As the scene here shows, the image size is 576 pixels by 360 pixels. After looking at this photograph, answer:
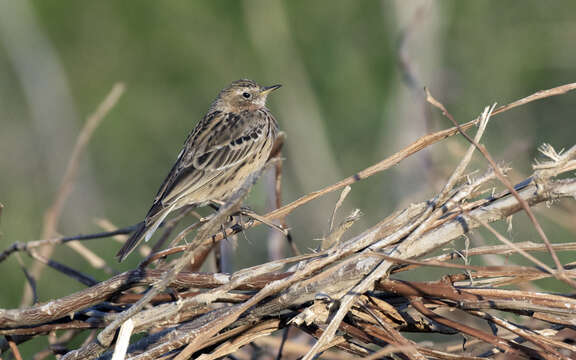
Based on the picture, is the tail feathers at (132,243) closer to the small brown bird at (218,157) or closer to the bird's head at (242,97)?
the small brown bird at (218,157)

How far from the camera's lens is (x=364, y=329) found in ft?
9.26

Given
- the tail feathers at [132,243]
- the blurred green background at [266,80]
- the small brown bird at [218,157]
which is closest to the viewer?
the tail feathers at [132,243]

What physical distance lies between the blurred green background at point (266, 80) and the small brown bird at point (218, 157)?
395cm

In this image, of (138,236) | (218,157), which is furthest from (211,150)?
(138,236)

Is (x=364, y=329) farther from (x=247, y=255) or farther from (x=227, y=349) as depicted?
(x=247, y=255)

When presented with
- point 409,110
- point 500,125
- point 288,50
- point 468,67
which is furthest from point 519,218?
point 288,50

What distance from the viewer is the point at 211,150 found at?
6.18 metres

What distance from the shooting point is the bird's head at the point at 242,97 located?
23.6ft

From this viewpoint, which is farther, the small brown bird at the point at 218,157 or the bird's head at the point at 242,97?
the bird's head at the point at 242,97

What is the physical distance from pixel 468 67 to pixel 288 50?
3.31 meters

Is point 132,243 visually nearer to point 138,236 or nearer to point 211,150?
point 138,236

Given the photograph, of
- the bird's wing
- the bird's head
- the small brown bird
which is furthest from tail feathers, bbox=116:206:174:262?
the bird's head

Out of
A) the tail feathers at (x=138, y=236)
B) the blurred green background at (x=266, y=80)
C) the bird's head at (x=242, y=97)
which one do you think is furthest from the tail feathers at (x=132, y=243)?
the blurred green background at (x=266, y=80)

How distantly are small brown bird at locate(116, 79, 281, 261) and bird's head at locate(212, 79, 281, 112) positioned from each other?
1 centimetres
